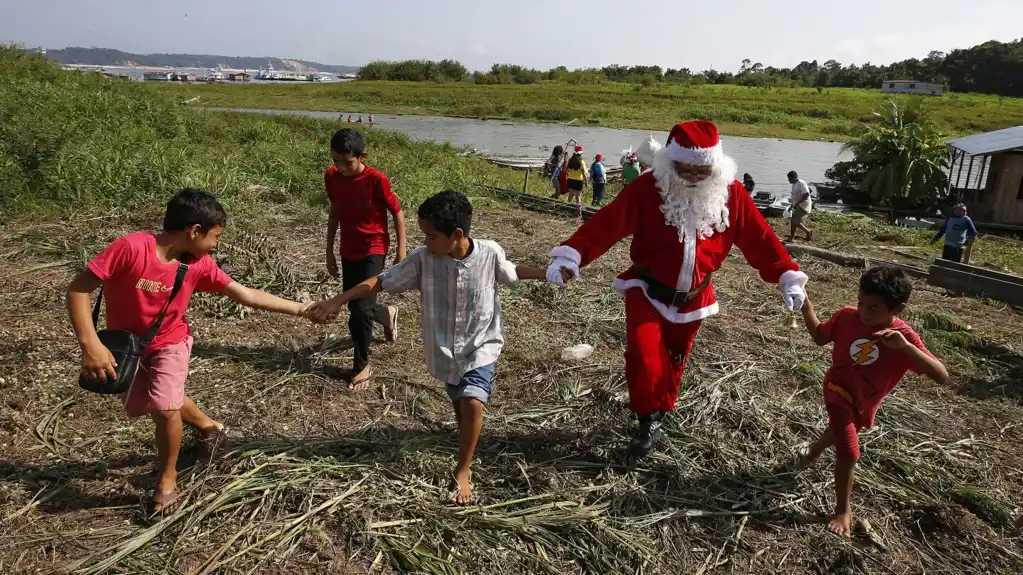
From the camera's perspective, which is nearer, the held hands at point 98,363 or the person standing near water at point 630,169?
the held hands at point 98,363

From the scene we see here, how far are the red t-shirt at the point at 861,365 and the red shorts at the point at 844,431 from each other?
0.08ft

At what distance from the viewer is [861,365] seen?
9.99 ft

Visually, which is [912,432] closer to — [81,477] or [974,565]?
[974,565]

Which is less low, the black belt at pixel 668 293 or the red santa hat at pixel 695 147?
the red santa hat at pixel 695 147

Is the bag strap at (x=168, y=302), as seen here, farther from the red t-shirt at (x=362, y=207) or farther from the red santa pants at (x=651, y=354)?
the red santa pants at (x=651, y=354)

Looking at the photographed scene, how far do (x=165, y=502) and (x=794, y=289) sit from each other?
10.2ft

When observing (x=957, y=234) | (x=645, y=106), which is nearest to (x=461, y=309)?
(x=957, y=234)

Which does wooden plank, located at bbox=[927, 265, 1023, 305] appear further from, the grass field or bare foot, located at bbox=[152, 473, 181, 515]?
bare foot, located at bbox=[152, 473, 181, 515]

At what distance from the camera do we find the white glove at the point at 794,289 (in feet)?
11.0

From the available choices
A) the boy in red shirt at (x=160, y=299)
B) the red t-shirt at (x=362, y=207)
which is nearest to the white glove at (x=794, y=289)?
the red t-shirt at (x=362, y=207)

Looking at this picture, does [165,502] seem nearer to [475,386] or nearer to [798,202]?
[475,386]

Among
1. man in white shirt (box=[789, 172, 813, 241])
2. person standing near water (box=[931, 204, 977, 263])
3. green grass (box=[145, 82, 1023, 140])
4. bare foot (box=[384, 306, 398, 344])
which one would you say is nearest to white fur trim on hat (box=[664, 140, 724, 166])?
bare foot (box=[384, 306, 398, 344])

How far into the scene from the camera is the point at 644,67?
92938 millimetres

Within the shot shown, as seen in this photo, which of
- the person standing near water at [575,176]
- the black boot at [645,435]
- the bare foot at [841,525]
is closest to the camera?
the bare foot at [841,525]
